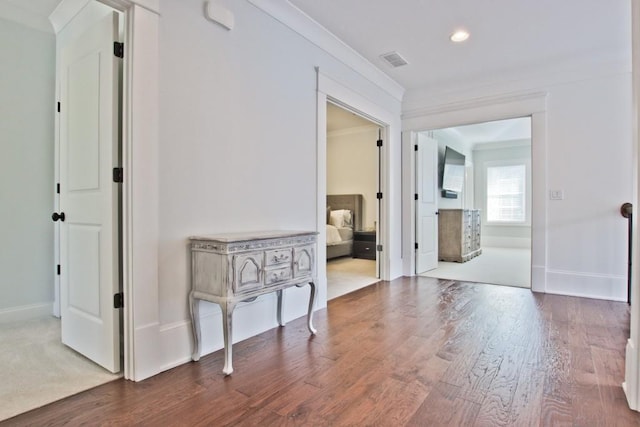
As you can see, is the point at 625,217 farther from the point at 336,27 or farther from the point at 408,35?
the point at 336,27

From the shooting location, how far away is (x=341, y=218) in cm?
673

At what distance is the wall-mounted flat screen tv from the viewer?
6559 millimetres

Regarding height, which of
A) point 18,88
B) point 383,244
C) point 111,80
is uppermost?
point 18,88

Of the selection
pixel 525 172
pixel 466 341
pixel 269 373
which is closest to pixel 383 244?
pixel 466 341

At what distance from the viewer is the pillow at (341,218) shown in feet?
21.9

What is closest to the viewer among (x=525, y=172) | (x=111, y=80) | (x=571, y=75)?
(x=111, y=80)

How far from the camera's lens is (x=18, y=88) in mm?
2854

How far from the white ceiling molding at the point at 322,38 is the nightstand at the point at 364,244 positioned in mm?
2779

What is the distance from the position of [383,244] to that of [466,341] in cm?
216

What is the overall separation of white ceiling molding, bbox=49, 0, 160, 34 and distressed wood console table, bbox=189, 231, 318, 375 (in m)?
1.32

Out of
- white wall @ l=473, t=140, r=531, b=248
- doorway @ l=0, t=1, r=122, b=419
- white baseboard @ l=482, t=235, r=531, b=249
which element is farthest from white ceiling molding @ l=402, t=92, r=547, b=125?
white baseboard @ l=482, t=235, r=531, b=249

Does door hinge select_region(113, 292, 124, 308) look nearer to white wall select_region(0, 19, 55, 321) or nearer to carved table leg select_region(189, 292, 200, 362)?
carved table leg select_region(189, 292, 200, 362)

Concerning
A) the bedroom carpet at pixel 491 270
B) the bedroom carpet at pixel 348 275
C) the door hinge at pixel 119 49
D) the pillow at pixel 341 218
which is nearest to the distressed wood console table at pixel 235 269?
the door hinge at pixel 119 49

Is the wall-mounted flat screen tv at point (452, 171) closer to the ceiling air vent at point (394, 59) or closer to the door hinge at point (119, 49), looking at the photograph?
the ceiling air vent at point (394, 59)
